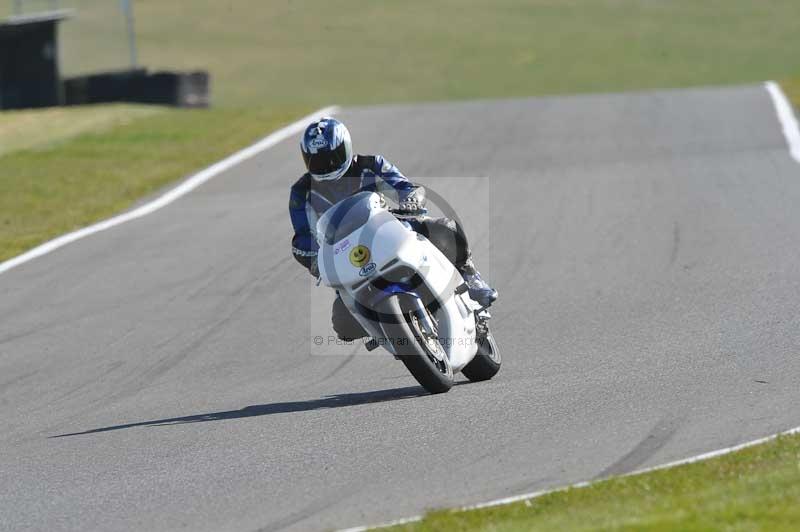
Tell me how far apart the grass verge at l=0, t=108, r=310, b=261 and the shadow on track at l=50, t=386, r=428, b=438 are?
7.65 meters

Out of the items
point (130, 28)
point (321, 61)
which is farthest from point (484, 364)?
point (321, 61)

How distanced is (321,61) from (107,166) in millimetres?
23372

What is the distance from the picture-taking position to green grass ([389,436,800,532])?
Answer: 5168mm

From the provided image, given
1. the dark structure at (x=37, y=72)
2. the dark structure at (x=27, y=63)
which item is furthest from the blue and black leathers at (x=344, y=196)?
the dark structure at (x=27, y=63)

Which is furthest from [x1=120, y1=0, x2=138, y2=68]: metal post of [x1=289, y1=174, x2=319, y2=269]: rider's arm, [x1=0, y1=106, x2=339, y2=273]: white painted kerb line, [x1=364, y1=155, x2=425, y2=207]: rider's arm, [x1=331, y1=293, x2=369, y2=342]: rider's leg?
[x1=331, y1=293, x2=369, y2=342]: rider's leg

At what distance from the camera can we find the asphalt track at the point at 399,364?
6457 millimetres

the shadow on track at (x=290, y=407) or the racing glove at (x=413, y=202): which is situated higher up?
the racing glove at (x=413, y=202)

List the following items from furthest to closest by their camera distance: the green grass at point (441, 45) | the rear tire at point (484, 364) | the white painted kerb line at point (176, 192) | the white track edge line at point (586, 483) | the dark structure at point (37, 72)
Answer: the green grass at point (441, 45), the dark structure at point (37, 72), the white painted kerb line at point (176, 192), the rear tire at point (484, 364), the white track edge line at point (586, 483)

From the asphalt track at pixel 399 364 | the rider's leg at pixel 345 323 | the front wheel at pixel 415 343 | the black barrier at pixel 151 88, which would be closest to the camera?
the asphalt track at pixel 399 364

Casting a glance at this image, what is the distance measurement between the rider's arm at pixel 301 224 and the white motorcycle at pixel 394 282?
28 centimetres

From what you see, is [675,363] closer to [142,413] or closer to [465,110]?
[142,413]

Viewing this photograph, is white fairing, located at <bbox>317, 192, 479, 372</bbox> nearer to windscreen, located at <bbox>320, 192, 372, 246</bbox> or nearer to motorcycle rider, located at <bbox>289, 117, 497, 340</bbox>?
windscreen, located at <bbox>320, 192, 372, 246</bbox>

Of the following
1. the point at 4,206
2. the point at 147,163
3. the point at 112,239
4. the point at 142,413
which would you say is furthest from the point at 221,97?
the point at 142,413

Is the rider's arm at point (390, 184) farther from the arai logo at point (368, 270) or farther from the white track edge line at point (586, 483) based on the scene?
the white track edge line at point (586, 483)
